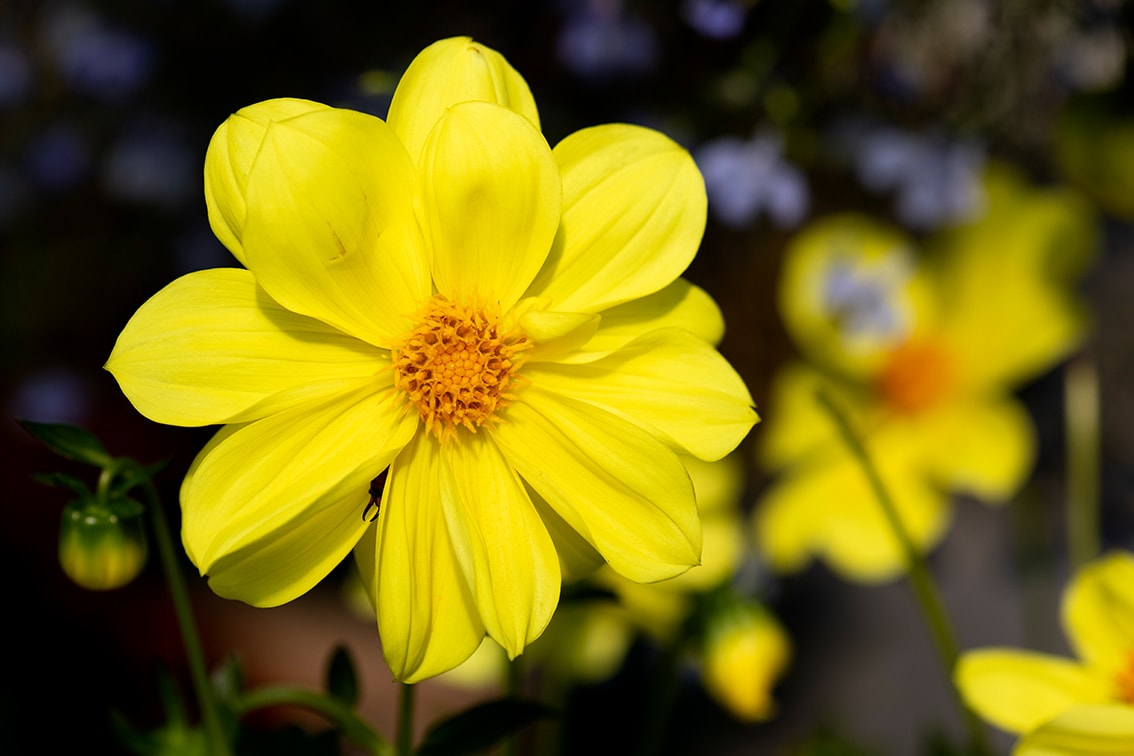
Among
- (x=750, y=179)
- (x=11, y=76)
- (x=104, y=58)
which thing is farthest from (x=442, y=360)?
(x=11, y=76)

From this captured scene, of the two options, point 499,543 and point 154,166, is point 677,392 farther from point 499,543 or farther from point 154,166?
point 154,166

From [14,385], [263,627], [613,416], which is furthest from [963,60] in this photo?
[14,385]

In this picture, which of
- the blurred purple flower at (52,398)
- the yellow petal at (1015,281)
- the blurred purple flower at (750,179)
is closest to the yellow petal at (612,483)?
the blurred purple flower at (750,179)

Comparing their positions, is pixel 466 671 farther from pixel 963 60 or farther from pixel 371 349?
pixel 963 60

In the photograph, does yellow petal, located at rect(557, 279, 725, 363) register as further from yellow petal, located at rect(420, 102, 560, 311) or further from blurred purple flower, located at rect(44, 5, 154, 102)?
blurred purple flower, located at rect(44, 5, 154, 102)

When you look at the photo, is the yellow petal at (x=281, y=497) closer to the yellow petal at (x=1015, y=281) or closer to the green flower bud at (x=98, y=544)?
the green flower bud at (x=98, y=544)

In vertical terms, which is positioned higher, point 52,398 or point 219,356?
point 52,398

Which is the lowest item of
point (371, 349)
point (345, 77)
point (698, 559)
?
point (698, 559)
